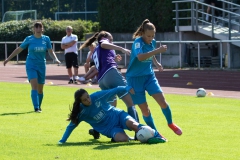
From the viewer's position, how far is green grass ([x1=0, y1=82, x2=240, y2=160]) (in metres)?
9.48

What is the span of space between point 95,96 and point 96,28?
31355mm

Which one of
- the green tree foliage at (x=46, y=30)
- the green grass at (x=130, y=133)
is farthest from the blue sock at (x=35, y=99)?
the green tree foliage at (x=46, y=30)

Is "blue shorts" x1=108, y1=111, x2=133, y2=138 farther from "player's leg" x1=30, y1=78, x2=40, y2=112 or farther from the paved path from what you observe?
the paved path

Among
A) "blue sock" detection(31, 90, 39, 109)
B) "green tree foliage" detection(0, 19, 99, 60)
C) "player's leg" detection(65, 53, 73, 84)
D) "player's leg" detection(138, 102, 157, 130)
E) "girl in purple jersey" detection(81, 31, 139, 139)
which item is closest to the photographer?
"player's leg" detection(138, 102, 157, 130)

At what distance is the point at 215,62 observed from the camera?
29.8 metres

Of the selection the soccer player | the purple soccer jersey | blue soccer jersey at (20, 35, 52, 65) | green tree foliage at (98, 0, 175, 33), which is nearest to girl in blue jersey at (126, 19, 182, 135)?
the purple soccer jersey

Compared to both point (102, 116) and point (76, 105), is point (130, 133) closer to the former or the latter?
point (102, 116)

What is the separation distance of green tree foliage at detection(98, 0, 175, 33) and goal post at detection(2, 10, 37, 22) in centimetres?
1152

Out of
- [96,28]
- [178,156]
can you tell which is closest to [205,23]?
[96,28]

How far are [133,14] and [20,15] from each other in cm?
1543

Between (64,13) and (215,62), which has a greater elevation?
(64,13)

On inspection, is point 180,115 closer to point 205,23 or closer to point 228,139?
point 228,139

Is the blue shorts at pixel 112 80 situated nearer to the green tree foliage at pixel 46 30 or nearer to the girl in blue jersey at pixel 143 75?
the girl in blue jersey at pixel 143 75

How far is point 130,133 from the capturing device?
39.7ft
